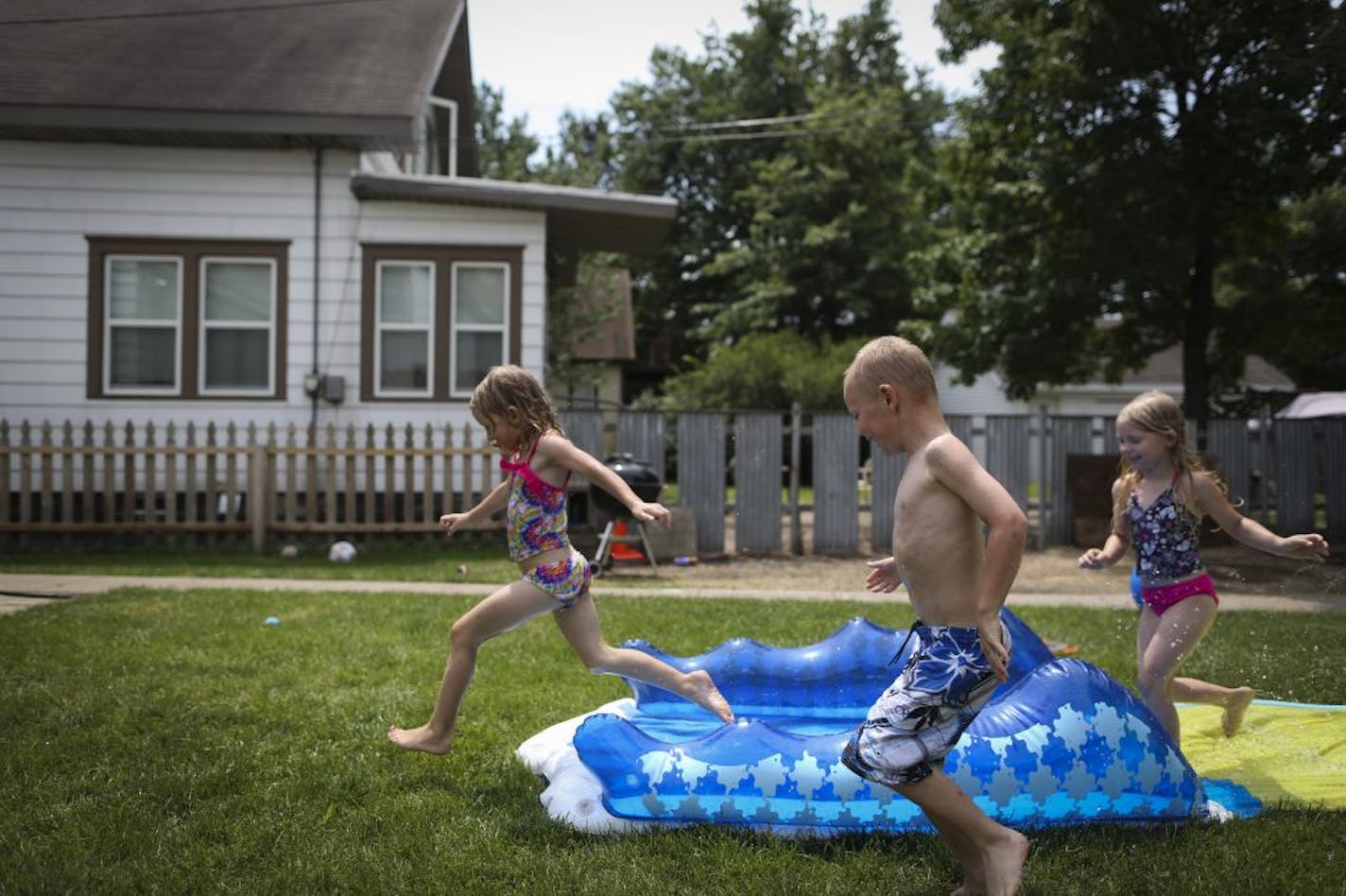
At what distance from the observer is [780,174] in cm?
3756

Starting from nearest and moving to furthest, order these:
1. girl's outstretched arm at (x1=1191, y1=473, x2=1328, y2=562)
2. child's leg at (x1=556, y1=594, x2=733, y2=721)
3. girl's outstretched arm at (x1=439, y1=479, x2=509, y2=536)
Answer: girl's outstretched arm at (x1=1191, y1=473, x2=1328, y2=562), child's leg at (x1=556, y1=594, x2=733, y2=721), girl's outstretched arm at (x1=439, y1=479, x2=509, y2=536)

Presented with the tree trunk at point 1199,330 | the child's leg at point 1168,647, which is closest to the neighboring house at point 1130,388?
the tree trunk at point 1199,330

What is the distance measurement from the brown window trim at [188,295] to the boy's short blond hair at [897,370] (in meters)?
Result: 11.8

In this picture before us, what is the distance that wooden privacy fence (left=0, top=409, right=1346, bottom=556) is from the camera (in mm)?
12758

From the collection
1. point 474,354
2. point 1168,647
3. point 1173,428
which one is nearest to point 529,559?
point 1168,647

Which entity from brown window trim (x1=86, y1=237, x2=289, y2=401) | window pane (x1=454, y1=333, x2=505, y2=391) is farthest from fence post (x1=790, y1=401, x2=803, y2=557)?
brown window trim (x1=86, y1=237, x2=289, y2=401)

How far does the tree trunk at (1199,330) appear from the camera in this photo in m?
15.5

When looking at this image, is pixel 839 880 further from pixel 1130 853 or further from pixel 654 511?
pixel 654 511

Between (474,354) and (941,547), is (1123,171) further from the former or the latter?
(941,547)

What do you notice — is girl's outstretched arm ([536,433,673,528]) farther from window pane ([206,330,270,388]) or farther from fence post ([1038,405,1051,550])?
fence post ([1038,405,1051,550])

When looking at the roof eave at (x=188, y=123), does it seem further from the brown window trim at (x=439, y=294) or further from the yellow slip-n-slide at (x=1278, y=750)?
the yellow slip-n-slide at (x=1278, y=750)

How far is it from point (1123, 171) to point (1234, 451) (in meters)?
3.79

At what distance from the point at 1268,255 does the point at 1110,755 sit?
14.8 m

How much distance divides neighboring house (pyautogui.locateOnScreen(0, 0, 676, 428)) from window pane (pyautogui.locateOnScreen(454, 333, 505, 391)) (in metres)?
0.03
